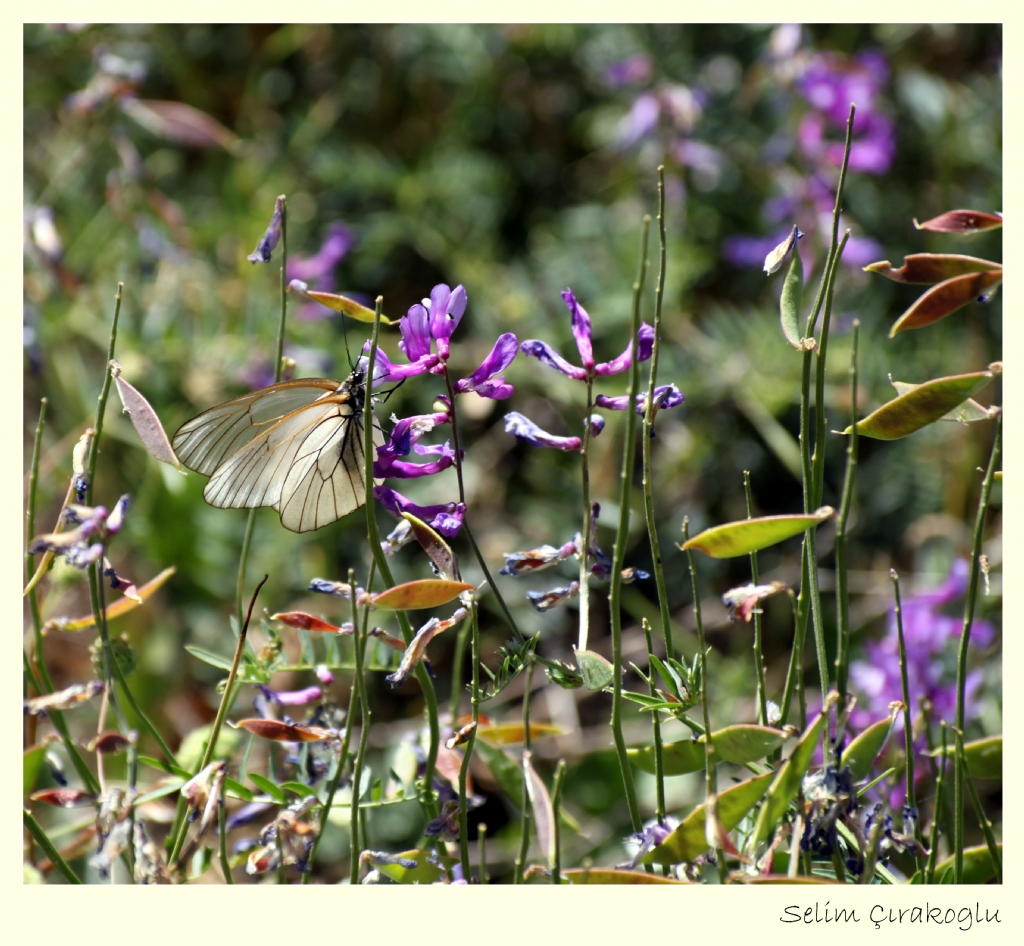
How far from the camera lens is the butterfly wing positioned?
33.2 inches

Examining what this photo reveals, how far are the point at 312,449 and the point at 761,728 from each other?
1.65 ft

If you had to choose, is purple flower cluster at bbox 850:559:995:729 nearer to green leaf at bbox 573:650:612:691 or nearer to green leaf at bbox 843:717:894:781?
green leaf at bbox 843:717:894:781

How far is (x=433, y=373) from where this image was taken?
0.68 m

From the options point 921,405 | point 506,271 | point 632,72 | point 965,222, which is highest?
point 632,72

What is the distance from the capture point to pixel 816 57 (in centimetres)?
212

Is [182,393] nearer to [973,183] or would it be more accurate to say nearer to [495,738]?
[495,738]

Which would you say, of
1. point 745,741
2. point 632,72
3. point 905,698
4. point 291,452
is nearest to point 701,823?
point 745,741

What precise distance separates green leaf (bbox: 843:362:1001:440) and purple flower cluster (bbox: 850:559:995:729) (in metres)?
0.65

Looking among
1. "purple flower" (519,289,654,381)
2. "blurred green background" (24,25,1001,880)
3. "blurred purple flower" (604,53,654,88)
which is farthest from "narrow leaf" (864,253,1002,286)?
"blurred purple flower" (604,53,654,88)

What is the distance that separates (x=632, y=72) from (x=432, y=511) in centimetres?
175

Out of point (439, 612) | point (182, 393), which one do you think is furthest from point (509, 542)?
point (182, 393)

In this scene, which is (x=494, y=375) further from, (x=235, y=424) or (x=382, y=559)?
(x=235, y=424)

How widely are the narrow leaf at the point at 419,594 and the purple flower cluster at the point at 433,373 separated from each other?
0.06 meters

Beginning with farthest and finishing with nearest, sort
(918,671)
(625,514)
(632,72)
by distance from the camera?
(632,72) → (918,671) → (625,514)
